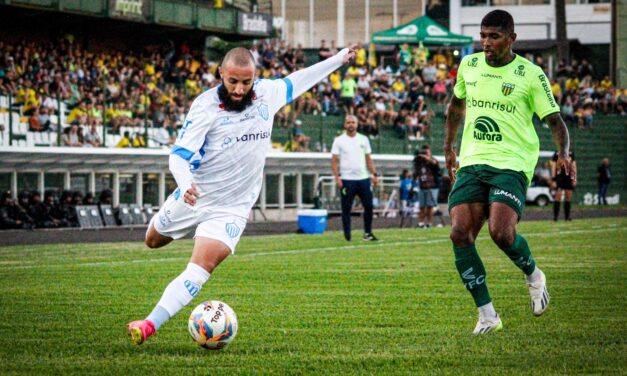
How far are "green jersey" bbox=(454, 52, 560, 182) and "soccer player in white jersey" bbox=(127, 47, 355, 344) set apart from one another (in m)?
1.64

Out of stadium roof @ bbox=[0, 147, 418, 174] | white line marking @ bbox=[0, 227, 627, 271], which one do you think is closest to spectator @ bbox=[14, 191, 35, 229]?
stadium roof @ bbox=[0, 147, 418, 174]

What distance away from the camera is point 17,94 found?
29.9 metres

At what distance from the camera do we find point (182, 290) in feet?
25.8

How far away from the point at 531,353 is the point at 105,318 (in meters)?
3.85

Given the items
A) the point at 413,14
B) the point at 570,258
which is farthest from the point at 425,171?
the point at 413,14

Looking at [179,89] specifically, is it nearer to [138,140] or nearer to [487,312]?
[138,140]

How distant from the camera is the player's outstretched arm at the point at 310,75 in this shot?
8758 mm

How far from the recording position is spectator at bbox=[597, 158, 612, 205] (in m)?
46.8

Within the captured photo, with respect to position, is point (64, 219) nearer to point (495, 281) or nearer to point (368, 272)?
point (368, 272)

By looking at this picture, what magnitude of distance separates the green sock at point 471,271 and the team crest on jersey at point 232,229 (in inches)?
71.4

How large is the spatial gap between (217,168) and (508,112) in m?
2.42

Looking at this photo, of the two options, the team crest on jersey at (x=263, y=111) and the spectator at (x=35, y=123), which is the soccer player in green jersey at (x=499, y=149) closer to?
the team crest on jersey at (x=263, y=111)

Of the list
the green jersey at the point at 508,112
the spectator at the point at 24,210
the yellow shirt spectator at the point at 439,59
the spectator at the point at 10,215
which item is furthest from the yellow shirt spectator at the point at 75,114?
the green jersey at the point at 508,112

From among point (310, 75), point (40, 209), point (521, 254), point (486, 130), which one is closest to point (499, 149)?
point (486, 130)
